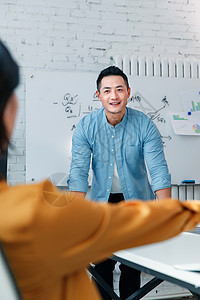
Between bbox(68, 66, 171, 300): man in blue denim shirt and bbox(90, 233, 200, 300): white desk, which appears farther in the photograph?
bbox(68, 66, 171, 300): man in blue denim shirt

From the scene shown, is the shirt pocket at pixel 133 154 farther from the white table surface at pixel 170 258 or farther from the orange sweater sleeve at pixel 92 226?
the orange sweater sleeve at pixel 92 226

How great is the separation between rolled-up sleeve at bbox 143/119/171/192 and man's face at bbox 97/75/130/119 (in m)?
0.21

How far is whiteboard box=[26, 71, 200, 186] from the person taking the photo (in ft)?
11.9

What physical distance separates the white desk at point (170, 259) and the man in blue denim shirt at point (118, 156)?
0.90 meters

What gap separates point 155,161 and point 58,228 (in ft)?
6.46

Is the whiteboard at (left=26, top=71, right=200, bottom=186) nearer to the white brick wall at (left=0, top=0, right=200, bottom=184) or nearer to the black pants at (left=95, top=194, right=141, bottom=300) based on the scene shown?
the white brick wall at (left=0, top=0, right=200, bottom=184)

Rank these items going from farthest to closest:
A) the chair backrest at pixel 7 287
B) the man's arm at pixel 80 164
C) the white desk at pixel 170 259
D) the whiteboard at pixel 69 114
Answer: the whiteboard at pixel 69 114, the man's arm at pixel 80 164, the white desk at pixel 170 259, the chair backrest at pixel 7 287

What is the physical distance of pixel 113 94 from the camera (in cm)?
263

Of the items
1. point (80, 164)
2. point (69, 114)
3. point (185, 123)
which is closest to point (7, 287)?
point (80, 164)

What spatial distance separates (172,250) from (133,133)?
1.28 meters

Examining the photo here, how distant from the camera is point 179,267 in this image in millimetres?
1075

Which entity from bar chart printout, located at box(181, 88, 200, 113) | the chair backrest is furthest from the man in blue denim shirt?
the chair backrest

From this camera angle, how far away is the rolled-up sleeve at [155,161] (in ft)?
7.89

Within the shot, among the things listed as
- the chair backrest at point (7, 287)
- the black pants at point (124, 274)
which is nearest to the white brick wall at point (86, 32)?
the black pants at point (124, 274)
